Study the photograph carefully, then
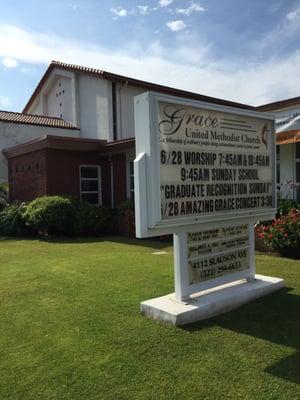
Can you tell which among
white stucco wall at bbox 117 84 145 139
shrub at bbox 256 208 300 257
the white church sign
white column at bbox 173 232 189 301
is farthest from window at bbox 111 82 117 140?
white column at bbox 173 232 189 301

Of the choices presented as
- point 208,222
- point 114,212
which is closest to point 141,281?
point 208,222

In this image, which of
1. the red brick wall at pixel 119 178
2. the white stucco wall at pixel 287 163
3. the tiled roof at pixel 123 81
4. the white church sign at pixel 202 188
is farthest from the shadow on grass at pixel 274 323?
the tiled roof at pixel 123 81

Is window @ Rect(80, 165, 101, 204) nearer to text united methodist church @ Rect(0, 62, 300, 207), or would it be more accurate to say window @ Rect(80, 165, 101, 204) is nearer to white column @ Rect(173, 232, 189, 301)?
text united methodist church @ Rect(0, 62, 300, 207)

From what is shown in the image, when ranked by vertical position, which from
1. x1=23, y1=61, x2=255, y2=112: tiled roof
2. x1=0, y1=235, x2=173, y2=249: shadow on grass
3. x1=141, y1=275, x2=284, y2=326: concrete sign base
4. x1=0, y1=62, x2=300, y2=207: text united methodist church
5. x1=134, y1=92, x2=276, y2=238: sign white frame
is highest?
x1=23, y1=61, x2=255, y2=112: tiled roof

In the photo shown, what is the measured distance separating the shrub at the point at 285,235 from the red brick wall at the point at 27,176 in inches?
371

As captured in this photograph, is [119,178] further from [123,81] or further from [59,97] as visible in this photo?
[59,97]

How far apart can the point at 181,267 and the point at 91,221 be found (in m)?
9.30

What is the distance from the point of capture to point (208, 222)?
215 inches

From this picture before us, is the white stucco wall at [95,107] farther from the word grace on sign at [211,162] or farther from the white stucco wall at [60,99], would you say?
the word grace on sign at [211,162]

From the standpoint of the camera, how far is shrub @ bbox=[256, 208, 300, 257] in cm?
879

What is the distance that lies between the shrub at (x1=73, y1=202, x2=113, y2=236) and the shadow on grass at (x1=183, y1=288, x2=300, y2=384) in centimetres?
904

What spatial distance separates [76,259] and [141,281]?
2779 millimetres

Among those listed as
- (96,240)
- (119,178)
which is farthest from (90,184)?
(96,240)

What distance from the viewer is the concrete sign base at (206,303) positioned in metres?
4.95
